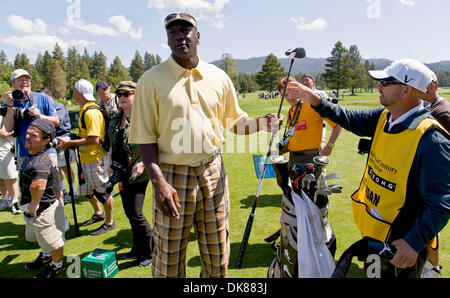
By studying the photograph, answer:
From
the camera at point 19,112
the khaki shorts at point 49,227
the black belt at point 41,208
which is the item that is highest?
the camera at point 19,112

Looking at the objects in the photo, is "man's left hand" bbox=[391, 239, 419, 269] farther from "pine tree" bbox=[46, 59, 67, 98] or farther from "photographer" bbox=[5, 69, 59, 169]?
"pine tree" bbox=[46, 59, 67, 98]

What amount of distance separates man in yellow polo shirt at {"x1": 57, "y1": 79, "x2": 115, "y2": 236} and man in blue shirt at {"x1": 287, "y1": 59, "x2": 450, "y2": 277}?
3.96 m

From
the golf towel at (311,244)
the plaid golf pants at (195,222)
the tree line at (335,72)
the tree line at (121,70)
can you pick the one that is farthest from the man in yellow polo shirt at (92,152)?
the tree line at (335,72)

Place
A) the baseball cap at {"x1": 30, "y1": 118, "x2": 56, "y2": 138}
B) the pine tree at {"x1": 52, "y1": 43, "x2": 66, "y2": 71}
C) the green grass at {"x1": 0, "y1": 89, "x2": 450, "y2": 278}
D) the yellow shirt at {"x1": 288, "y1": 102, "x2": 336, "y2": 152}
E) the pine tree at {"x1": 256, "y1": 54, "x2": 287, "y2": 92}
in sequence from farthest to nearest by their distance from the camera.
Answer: the pine tree at {"x1": 52, "y1": 43, "x2": 66, "y2": 71} → the pine tree at {"x1": 256, "y1": 54, "x2": 287, "y2": 92} → the yellow shirt at {"x1": 288, "y1": 102, "x2": 336, "y2": 152} → the green grass at {"x1": 0, "y1": 89, "x2": 450, "y2": 278} → the baseball cap at {"x1": 30, "y1": 118, "x2": 56, "y2": 138}

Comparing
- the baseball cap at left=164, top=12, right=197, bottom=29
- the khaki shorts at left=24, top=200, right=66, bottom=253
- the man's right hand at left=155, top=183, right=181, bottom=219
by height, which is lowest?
the khaki shorts at left=24, top=200, right=66, bottom=253

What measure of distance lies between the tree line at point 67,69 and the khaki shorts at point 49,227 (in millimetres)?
68455

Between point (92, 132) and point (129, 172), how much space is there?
121cm

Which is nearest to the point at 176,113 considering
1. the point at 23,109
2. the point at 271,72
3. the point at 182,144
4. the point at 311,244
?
the point at 182,144

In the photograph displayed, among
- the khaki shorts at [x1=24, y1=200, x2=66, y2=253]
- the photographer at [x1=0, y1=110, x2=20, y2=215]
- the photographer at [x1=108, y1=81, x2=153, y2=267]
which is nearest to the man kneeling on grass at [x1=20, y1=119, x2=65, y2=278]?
the khaki shorts at [x1=24, y1=200, x2=66, y2=253]

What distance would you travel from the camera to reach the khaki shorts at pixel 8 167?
18.9 ft

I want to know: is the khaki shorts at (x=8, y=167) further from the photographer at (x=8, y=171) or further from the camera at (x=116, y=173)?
the camera at (x=116, y=173)

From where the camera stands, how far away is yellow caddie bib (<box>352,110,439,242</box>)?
1.98 metres

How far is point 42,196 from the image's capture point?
348cm
